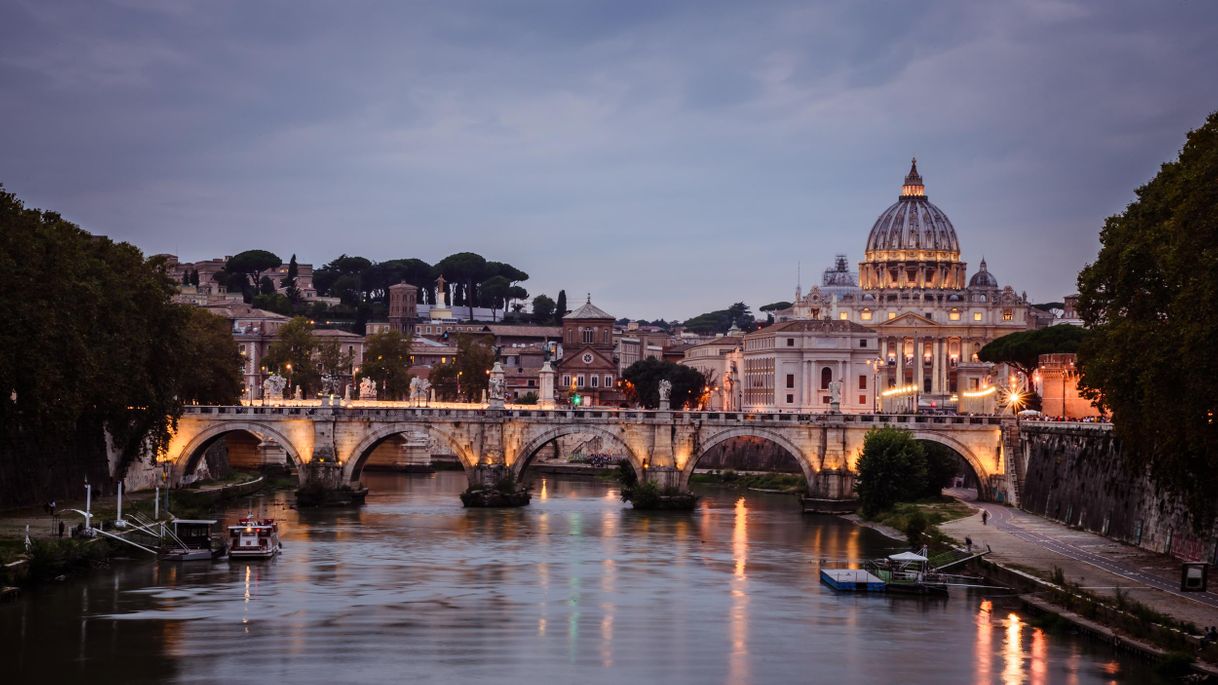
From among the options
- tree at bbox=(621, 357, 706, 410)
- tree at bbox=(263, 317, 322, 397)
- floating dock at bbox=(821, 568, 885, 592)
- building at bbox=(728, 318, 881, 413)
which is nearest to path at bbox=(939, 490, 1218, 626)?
floating dock at bbox=(821, 568, 885, 592)

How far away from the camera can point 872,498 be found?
2749 inches

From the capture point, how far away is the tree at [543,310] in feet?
631

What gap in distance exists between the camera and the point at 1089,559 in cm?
4847

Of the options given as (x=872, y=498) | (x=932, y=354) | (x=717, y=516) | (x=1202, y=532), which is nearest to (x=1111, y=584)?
(x=1202, y=532)

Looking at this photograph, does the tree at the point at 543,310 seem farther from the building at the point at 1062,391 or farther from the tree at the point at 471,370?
the building at the point at 1062,391

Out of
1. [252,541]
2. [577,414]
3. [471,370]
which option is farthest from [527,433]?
[471,370]

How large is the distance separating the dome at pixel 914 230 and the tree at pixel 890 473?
111m

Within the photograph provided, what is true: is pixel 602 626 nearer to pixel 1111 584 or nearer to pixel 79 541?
pixel 1111 584

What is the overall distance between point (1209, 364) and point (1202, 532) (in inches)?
310

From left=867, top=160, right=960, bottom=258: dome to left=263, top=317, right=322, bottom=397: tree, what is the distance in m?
79.3

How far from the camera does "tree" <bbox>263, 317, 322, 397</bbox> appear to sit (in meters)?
119

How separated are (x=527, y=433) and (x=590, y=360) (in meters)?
71.4

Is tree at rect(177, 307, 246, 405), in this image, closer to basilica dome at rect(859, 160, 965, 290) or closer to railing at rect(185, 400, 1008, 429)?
railing at rect(185, 400, 1008, 429)

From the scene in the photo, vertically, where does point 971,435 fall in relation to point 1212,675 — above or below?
above
